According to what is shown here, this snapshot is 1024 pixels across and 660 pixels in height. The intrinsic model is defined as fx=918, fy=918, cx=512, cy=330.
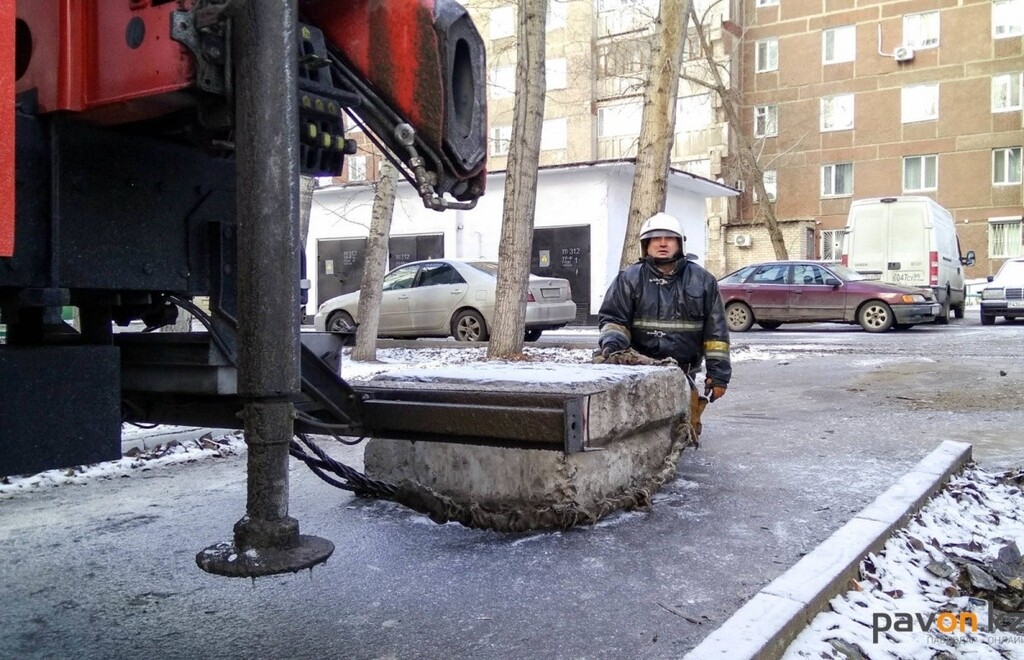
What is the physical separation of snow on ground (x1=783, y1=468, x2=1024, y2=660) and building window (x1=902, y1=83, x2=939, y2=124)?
120ft

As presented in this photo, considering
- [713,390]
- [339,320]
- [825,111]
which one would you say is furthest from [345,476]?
[825,111]

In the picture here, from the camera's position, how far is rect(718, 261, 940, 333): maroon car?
725 inches

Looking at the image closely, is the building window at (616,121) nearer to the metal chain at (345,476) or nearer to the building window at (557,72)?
the building window at (557,72)

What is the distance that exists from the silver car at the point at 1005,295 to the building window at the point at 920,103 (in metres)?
18.0

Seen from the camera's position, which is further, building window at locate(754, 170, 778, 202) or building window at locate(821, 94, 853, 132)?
building window at locate(754, 170, 778, 202)

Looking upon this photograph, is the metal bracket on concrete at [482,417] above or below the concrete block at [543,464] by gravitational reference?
above

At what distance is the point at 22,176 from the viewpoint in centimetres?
226

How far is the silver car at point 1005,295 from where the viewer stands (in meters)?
20.6

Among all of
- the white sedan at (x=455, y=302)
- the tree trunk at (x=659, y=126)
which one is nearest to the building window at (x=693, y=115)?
the white sedan at (x=455, y=302)

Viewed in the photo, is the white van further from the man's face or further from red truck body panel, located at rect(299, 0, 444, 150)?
red truck body panel, located at rect(299, 0, 444, 150)

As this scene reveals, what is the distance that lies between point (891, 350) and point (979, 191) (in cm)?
2607

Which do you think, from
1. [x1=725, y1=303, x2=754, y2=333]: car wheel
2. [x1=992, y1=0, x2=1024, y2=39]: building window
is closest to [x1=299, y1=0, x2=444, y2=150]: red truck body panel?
[x1=725, y1=303, x2=754, y2=333]: car wheel

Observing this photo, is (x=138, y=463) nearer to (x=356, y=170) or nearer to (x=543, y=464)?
(x=543, y=464)

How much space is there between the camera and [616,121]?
3872 centimetres
